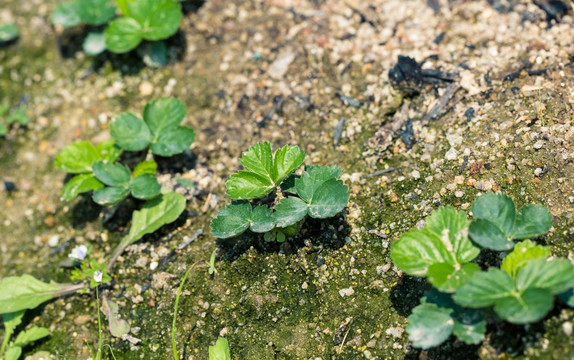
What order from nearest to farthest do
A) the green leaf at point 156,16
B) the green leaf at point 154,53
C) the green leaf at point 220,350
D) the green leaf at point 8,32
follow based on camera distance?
the green leaf at point 220,350
the green leaf at point 156,16
the green leaf at point 154,53
the green leaf at point 8,32

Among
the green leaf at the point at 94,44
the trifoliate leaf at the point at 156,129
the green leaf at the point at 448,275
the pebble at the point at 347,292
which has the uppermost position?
the green leaf at the point at 448,275

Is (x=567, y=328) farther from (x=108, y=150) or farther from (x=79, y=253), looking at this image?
(x=108, y=150)

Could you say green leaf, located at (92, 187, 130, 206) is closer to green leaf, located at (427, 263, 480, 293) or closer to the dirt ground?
the dirt ground

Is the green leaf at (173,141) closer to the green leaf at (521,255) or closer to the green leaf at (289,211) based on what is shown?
the green leaf at (289,211)

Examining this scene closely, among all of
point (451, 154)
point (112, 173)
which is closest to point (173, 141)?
point (112, 173)

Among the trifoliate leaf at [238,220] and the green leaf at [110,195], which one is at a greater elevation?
the trifoliate leaf at [238,220]

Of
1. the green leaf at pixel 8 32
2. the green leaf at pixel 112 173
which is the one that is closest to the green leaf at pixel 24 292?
the green leaf at pixel 112 173

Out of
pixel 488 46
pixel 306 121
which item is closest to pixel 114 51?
pixel 306 121

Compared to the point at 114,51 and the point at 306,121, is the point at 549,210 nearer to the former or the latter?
the point at 306,121
